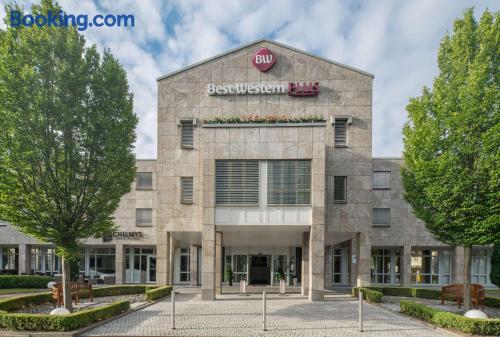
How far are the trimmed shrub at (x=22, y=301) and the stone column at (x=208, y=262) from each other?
8.60 m

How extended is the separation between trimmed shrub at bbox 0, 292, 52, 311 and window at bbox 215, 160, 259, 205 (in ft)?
35.2

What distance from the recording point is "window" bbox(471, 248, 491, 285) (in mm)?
34812

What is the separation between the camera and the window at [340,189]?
25391 millimetres

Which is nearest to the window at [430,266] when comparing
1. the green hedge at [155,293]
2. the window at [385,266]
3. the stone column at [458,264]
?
the window at [385,266]

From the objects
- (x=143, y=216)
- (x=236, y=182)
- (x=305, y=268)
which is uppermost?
(x=236, y=182)

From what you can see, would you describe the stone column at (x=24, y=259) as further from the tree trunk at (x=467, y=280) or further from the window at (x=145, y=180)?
the tree trunk at (x=467, y=280)

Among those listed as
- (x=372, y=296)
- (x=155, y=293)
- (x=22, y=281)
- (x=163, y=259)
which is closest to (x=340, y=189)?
(x=372, y=296)

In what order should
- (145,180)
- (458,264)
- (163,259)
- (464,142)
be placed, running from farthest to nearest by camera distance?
(145,180), (458,264), (163,259), (464,142)

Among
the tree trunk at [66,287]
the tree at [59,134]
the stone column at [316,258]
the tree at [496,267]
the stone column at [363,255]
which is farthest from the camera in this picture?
the stone column at [363,255]

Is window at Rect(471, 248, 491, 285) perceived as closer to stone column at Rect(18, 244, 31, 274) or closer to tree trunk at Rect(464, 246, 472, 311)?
tree trunk at Rect(464, 246, 472, 311)

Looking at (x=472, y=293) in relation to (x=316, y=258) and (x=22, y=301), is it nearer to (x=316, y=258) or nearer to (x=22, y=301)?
(x=316, y=258)

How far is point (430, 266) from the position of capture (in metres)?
34.6

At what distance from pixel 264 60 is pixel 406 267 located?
71.5ft

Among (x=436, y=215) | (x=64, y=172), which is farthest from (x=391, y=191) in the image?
(x=64, y=172)
